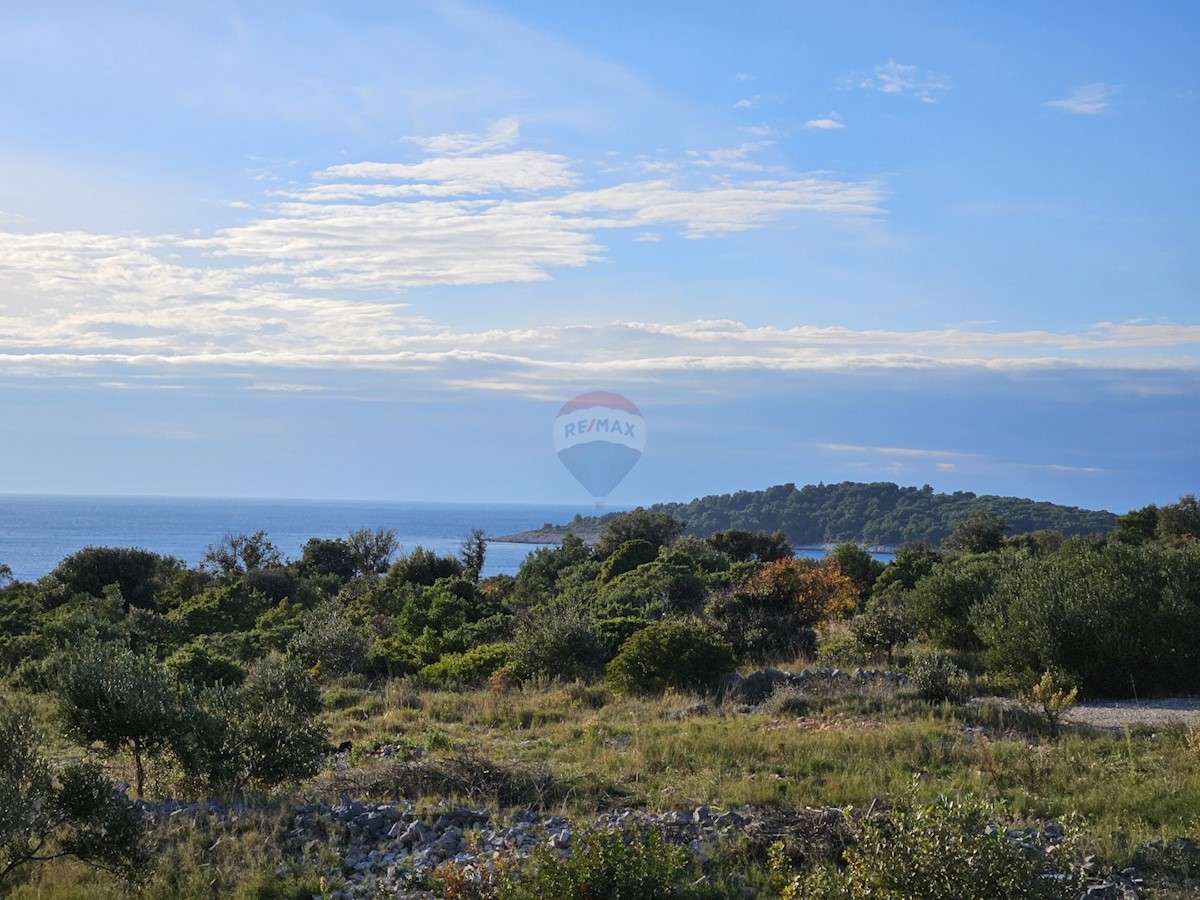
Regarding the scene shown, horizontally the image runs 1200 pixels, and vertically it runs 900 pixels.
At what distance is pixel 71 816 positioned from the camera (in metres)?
7.00

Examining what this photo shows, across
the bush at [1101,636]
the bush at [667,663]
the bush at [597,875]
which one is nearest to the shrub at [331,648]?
the bush at [667,663]

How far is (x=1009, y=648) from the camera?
15.7 metres

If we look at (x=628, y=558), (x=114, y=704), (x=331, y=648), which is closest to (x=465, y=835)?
(x=114, y=704)

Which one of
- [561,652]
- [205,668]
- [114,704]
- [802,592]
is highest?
[114,704]

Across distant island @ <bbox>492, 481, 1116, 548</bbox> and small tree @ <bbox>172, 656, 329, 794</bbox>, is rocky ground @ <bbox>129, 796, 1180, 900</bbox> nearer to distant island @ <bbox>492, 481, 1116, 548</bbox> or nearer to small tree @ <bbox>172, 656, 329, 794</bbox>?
small tree @ <bbox>172, 656, 329, 794</bbox>

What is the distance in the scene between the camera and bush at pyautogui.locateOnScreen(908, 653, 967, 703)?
13602mm

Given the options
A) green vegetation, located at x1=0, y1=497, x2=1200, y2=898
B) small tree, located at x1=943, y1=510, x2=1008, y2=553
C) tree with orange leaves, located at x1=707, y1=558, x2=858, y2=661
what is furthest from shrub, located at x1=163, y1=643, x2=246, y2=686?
small tree, located at x1=943, y1=510, x2=1008, y2=553

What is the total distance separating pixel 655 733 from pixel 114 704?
6.12 meters

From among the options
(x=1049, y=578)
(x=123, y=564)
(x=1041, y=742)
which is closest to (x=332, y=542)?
(x=123, y=564)

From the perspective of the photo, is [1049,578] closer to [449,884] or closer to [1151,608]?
[1151,608]

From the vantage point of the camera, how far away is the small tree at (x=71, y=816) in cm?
675

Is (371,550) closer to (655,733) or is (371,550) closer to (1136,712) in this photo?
(655,733)

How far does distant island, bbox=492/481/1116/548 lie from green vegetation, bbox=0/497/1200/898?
174 ft

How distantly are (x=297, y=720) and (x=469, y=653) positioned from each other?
1045 centimetres
